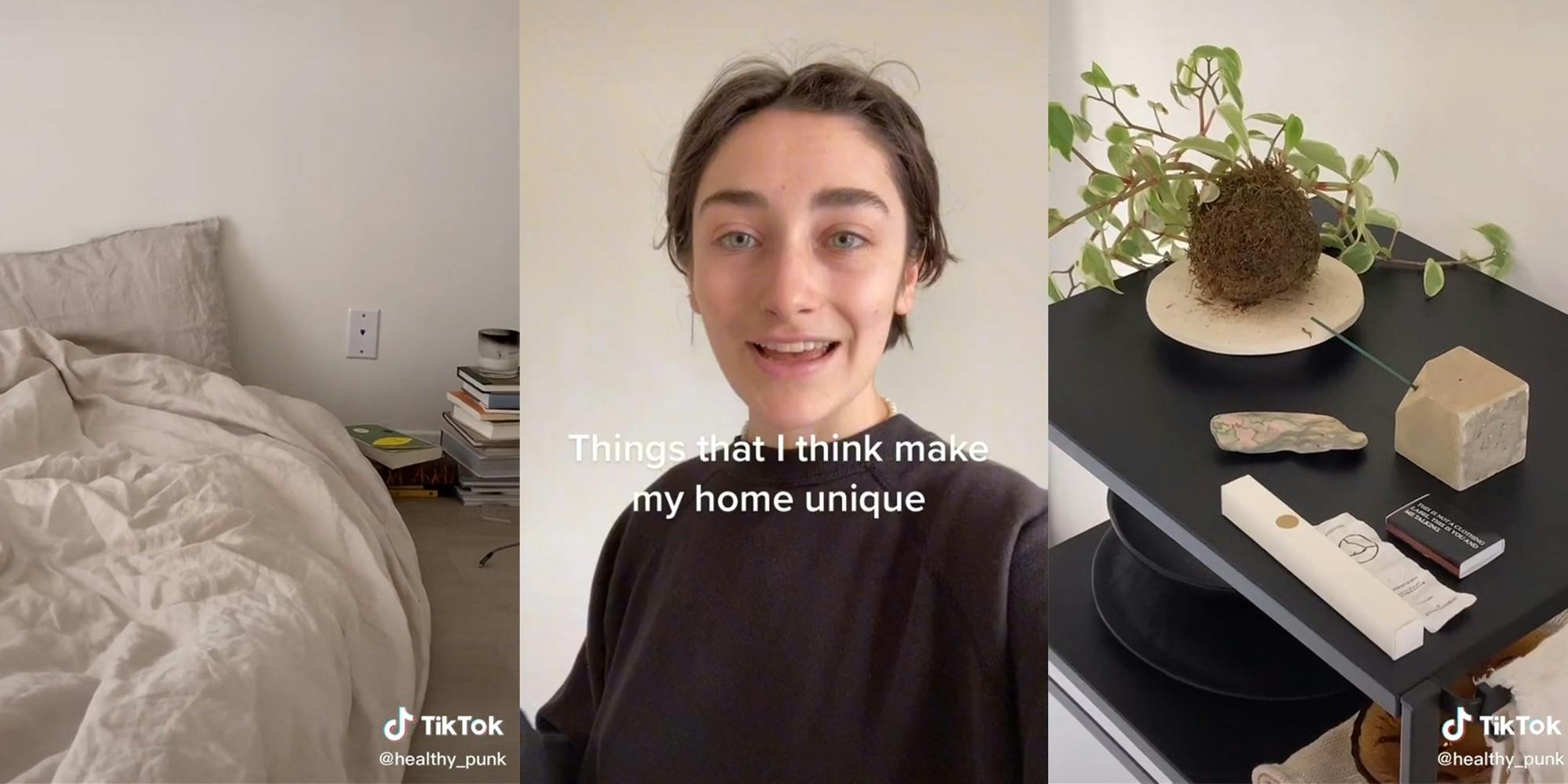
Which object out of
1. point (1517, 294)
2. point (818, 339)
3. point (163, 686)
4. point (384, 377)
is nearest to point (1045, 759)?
point (818, 339)

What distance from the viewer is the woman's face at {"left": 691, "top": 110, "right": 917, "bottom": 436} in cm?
86

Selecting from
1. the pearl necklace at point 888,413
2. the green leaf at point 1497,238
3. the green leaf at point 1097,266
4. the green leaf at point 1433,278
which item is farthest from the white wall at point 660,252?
the green leaf at point 1497,238

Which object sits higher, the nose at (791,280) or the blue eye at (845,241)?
the blue eye at (845,241)

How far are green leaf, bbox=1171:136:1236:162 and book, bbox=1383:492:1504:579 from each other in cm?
35

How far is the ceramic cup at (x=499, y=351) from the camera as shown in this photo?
58.7 inches

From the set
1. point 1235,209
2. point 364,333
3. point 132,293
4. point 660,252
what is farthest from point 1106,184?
point 132,293

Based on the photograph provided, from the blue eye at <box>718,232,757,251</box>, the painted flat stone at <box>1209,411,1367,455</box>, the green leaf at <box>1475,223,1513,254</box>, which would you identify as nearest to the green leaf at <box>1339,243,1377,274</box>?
the green leaf at <box>1475,223,1513,254</box>

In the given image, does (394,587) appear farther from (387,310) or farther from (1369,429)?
(1369,429)

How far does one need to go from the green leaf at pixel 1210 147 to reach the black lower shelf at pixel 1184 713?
1.43ft

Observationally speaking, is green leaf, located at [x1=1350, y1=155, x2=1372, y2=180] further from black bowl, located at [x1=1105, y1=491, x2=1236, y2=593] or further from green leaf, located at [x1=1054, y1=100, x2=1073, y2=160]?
black bowl, located at [x1=1105, y1=491, x2=1236, y2=593]

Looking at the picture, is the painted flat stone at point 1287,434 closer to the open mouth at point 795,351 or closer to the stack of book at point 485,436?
the open mouth at point 795,351

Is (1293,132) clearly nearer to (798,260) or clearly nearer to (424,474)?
(798,260)

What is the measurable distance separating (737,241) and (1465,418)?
0.55 metres

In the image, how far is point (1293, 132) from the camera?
1039 millimetres
